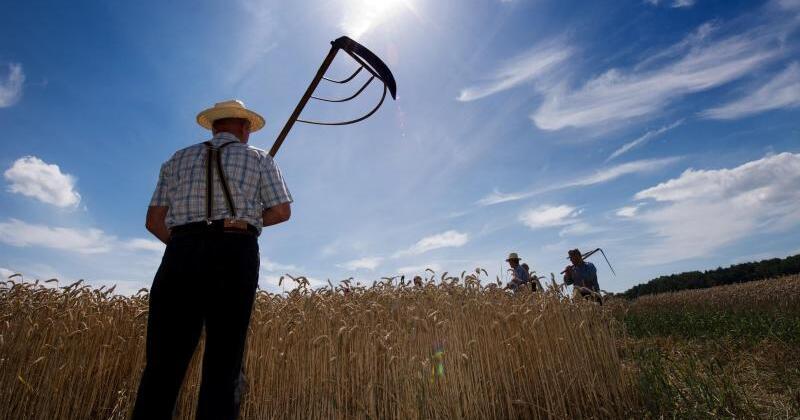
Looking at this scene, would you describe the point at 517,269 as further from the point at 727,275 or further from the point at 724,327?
the point at 727,275

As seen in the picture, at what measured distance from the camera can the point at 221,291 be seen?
2.47 meters

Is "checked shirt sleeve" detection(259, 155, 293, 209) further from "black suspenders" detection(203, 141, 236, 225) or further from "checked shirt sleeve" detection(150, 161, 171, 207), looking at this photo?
"checked shirt sleeve" detection(150, 161, 171, 207)

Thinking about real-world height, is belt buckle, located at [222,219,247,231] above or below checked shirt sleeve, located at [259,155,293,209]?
below

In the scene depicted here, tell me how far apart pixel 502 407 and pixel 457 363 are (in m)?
0.63

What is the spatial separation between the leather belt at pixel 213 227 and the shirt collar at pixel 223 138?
2.09 feet

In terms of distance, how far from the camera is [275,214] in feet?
9.43

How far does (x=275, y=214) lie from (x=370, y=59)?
2178 mm

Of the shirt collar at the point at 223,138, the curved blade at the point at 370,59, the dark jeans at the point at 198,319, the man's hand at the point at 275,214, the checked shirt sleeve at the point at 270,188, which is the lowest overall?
the dark jeans at the point at 198,319

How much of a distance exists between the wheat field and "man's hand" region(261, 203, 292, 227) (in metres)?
1.35

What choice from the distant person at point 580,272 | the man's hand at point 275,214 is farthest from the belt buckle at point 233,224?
the distant person at point 580,272

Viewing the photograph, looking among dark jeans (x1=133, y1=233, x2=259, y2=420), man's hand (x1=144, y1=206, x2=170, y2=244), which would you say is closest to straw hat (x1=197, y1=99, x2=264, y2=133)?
man's hand (x1=144, y1=206, x2=170, y2=244)

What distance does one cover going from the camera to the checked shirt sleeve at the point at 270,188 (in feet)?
9.40

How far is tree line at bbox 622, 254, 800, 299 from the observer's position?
41.6 m

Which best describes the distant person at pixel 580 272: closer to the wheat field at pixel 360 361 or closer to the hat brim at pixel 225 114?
the wheat field at pixel 360 361
